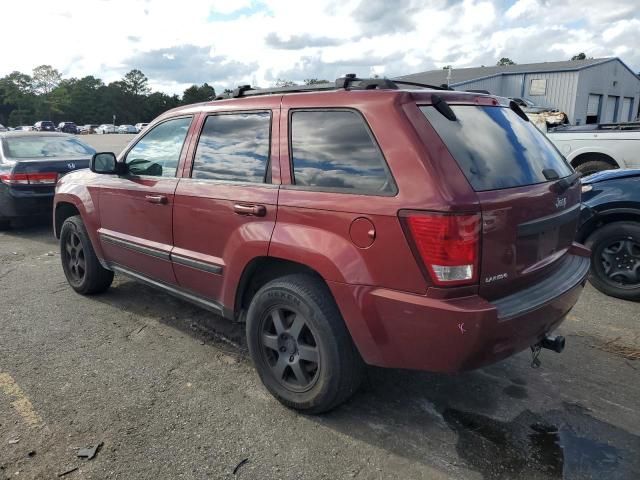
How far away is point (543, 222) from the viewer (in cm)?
265

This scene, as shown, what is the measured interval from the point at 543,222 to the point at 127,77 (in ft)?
403

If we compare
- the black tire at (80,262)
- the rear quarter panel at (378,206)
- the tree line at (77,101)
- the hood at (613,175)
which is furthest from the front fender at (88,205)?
the tree line at (77,101)

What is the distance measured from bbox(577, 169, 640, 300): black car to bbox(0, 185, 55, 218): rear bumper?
739 cm

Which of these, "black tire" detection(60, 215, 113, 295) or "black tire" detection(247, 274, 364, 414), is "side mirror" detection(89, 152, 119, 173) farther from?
"black tire" detection(247, 274, 364, 414)

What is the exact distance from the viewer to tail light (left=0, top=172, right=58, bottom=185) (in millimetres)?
7488

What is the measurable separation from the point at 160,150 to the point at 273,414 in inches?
87.2

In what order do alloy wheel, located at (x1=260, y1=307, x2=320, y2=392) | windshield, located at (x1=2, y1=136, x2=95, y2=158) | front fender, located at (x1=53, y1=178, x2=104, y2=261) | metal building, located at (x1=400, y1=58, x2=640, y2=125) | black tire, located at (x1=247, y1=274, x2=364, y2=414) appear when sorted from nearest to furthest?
black tire, located at (x1=247, y1=274, x2=364, y2=414), alloy wheel, located at (x1=260, y1=307, x2=320, y2=392), front fender, located at (x1=53, y1=178, x2=104, y2=261), windshield, located at (x1=2, y1=136, x2=95, y2=158), metal building, located at (x1=400, y1=58, x2=640, y2=125)

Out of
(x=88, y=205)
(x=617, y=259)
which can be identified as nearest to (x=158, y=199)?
(x=88, y=205)

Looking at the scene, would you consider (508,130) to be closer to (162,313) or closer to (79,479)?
(79,479)

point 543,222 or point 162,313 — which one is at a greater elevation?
point 543,222

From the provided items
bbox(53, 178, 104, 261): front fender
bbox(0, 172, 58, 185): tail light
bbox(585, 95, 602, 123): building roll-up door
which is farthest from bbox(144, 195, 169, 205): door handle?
bbox(585, 95, 602, 123): building roll-up door

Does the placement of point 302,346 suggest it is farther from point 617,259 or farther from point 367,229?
point 617,259

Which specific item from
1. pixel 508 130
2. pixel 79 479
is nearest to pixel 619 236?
pixel 508 130

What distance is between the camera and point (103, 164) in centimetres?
409
